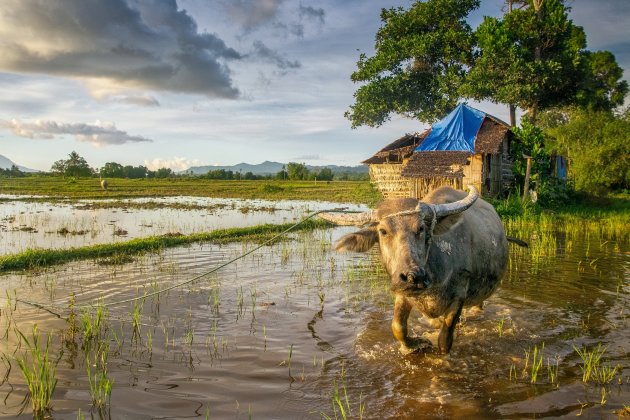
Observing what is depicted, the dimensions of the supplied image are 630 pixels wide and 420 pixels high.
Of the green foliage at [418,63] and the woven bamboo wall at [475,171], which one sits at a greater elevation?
the green foliage at [418,63]

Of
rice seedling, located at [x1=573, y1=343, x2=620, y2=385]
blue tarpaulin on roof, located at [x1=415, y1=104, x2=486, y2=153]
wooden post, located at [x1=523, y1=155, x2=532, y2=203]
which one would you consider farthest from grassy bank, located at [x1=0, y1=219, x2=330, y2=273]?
wooden post, located at [x1=523, y1=155, x2=532, y2=203]

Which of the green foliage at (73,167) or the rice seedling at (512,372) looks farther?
the green foliage at (73,167)

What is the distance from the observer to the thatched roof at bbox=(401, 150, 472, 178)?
54.7 feet

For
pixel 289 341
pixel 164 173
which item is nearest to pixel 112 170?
pixel 164 173

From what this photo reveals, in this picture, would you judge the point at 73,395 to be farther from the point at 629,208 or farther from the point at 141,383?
the point at 629,208

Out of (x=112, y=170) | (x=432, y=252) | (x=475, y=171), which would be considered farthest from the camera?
(x=112, y=170)

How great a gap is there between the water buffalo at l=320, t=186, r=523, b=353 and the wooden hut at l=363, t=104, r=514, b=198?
1263 centimetres

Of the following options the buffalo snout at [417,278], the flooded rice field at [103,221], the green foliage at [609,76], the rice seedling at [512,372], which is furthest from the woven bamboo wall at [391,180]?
the green foliage at [609,76]

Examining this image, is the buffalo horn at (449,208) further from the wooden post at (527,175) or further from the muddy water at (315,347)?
the wooden post at (527,175)

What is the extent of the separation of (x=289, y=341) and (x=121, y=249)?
631 centimetres

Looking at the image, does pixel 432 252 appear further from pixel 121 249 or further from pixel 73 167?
pixel 73 167

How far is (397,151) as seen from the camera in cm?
2000

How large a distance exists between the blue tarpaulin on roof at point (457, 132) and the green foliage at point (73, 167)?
3999 centimetres

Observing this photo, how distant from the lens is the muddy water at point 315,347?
3.30m
